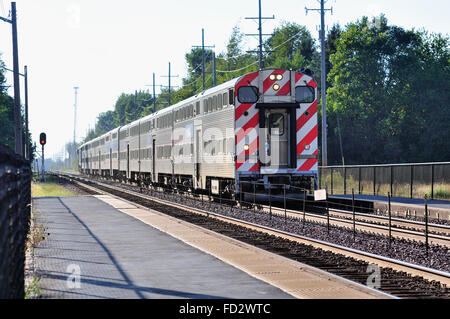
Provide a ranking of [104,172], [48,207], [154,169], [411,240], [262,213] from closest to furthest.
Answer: [411,240]
[262,213]
[48,207]
[154,169]
[104,172]

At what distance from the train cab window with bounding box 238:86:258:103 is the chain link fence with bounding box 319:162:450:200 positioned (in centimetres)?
689

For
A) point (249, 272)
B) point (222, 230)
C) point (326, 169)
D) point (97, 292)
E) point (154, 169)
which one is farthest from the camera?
point (154, 169)

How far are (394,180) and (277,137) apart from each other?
23.5 ft

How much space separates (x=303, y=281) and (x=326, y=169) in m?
24.2

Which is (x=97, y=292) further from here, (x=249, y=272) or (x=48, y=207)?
(x=48, y=207)

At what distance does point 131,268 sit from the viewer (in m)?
10.1

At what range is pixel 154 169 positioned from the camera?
3662 centimetres

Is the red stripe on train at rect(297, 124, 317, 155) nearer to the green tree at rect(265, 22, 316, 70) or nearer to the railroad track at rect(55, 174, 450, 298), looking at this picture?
the railroad track at rect(55, 174, 450, 298)

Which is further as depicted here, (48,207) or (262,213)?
(48,207)

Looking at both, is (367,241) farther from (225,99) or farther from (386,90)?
(386,90)

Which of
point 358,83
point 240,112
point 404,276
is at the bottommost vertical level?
point 404,276

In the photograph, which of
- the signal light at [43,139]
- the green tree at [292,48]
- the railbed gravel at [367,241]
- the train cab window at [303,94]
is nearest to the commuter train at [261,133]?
the train cab window at [303,94]

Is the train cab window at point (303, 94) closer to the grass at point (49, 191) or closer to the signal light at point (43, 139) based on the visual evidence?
the grass at point (49, 191)

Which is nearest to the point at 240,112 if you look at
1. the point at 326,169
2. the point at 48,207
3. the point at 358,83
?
the point at 48,207
